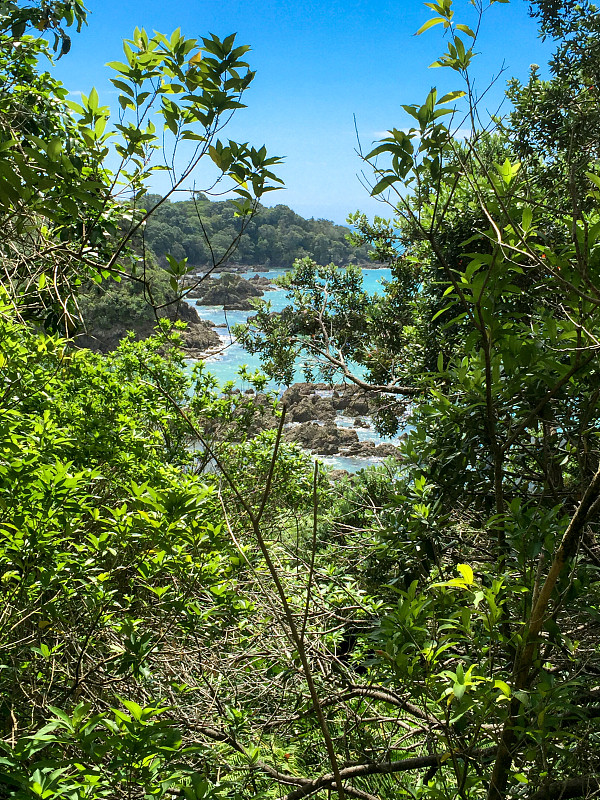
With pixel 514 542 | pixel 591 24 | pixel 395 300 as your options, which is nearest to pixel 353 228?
pixel 395 300

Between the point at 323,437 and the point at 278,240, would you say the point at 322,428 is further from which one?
the point at 278,240

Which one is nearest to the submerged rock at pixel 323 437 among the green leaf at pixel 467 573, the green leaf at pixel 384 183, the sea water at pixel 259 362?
the sea water at pixel 259 362

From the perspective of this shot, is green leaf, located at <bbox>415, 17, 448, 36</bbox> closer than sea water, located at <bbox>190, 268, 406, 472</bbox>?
Yes

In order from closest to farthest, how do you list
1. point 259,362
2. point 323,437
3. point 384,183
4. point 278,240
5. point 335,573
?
point 384,183 < point 335,573 < point 278,240 < point 259,362 < point 323,437

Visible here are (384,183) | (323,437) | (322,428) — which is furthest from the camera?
(322,428)

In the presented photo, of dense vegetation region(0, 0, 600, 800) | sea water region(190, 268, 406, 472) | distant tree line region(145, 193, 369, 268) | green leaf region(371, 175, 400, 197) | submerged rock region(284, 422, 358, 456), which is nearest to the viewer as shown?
dense vegetation region(0, 0, 600, 800)

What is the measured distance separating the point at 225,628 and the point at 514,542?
1450 millimetres

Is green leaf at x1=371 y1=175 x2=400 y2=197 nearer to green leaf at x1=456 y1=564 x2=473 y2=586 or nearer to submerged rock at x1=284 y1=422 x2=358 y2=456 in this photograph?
green leaf at x1=456 y1=564 x2=473 y2=586

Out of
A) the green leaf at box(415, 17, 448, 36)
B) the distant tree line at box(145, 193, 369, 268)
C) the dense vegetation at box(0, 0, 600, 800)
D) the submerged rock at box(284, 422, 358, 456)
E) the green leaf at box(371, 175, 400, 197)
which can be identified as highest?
the distant tree line at box(145, 193, 369, 268)

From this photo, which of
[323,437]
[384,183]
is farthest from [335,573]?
[323,437]

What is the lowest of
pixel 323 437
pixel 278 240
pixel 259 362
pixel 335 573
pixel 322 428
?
pixel 323 437

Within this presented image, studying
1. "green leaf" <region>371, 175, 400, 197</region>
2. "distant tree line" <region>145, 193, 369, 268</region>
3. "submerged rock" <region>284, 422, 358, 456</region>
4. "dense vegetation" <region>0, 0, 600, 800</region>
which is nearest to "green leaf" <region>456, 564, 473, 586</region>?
"dense vegetation" <region>0, 0, 600, 800</region>

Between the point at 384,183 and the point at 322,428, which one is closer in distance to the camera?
the point at 384,183

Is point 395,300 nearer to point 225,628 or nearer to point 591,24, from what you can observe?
point 591,24
